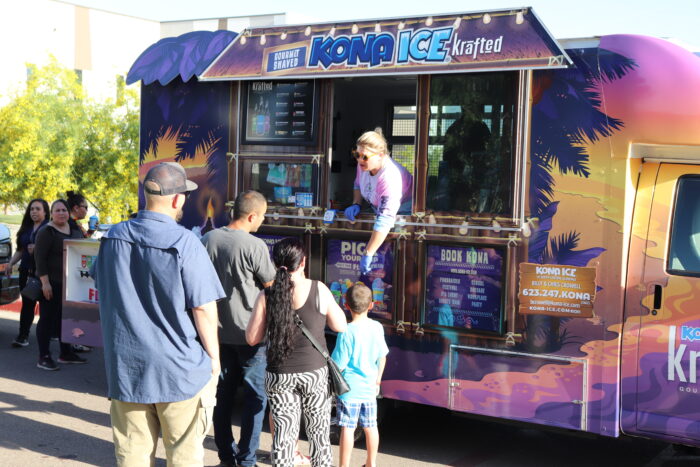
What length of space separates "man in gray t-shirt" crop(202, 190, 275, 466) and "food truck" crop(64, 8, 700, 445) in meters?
0.93

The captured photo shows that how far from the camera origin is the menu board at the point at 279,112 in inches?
258

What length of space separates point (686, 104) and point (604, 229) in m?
0.92

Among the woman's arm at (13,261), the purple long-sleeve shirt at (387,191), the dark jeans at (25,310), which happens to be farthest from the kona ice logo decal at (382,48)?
the woman's arm at (13,261)

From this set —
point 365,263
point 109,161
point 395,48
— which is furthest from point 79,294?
point 109,161

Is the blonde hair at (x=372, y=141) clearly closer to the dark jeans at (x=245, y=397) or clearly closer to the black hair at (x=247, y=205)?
the black hair at (x=247, y=205)

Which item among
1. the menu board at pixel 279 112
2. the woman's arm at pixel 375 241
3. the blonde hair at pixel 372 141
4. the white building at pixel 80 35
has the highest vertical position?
the white building at pixel 80 35

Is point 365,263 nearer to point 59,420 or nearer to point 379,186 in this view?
point 379,186

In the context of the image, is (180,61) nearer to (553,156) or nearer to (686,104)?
(553,156)

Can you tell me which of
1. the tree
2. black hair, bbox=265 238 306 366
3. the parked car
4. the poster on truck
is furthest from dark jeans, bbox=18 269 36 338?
the tree

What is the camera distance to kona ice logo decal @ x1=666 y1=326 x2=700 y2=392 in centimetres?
518

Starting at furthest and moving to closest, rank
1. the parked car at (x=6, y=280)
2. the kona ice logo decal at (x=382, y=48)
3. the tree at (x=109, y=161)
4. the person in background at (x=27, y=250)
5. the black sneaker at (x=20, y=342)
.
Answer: the tree at (x=109, y=161) < the parked car at (x=6, y=280) < the black sneaker at (x=20, y=342) < the person in background at (x=27, y=250) < the kona ice logo decal at (x=382, y=48)

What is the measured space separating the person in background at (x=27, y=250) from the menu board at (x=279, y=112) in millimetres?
4016

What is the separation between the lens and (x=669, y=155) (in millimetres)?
5355

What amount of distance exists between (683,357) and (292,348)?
8.04 feet
